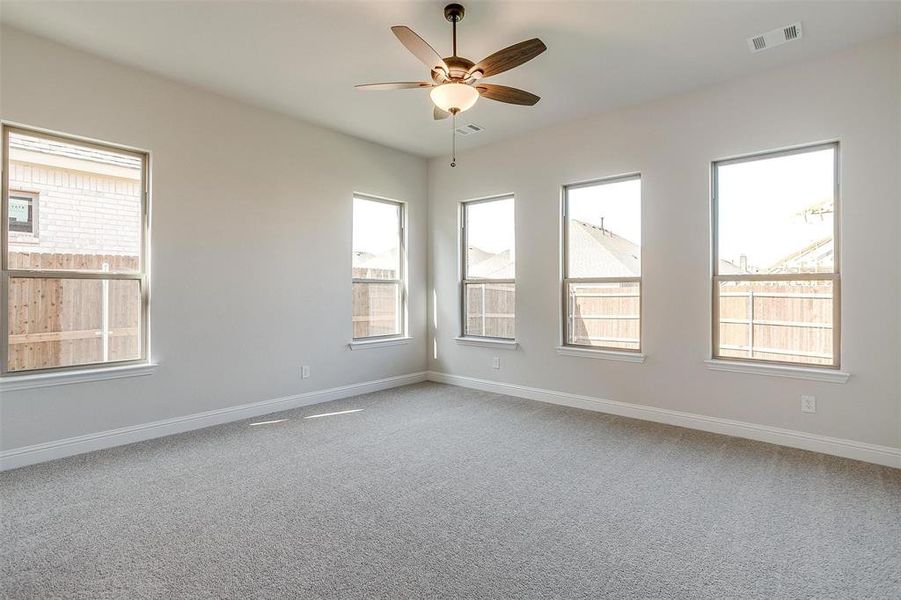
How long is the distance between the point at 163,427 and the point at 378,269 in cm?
269

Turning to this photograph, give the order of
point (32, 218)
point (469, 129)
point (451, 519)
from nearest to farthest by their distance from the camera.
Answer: point (451, 519) → point (32, 218) → point (469, 129)

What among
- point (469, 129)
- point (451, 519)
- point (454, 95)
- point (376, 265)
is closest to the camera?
point (451, 519)

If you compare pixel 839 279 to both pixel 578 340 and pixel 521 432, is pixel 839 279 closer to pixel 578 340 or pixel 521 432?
pixel 578 340

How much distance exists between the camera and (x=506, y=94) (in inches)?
122

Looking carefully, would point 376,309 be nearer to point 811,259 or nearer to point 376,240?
point 376,240

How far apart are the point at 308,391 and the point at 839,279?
4.65 metres

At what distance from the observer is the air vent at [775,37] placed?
2.99 metres

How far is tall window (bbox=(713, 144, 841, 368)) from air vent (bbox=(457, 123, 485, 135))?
7.43ft

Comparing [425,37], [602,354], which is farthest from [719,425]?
[425,37]

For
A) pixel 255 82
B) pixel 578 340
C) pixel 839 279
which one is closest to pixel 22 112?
pixel 255 82

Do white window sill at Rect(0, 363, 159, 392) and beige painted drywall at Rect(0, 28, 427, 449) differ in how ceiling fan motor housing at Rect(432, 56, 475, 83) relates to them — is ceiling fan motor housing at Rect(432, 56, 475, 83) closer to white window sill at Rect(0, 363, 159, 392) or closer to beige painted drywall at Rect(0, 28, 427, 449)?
beige painted drywall at Rect(0, 28, 427, 449)

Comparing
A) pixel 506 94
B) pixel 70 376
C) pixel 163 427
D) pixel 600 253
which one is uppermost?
pixel 506 94

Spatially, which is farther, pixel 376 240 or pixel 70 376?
pixel 376 240

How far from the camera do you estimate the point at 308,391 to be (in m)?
4.73
